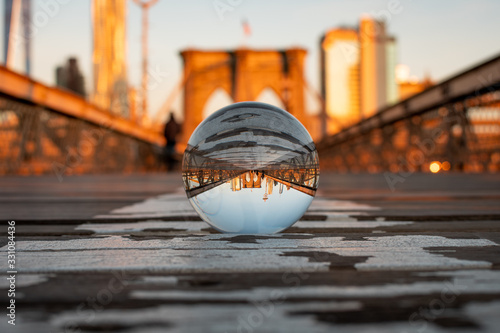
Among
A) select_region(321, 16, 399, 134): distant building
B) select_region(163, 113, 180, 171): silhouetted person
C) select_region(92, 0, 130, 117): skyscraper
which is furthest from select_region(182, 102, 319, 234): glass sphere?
select_region(92, 0, 130, 117): skyscraper

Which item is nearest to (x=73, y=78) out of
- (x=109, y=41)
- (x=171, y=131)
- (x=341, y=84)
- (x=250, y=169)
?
(x=109, y=41)

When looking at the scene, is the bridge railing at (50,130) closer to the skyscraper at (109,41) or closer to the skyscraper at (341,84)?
the skyscraper at (341,84)

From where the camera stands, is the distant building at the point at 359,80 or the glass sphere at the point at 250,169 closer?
the glass sphere at the point at 250,169

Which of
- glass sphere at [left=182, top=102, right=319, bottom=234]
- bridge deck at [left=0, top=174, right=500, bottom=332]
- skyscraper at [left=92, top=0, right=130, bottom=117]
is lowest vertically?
bridge deck at [left=0, top=174, right=500, bottom=332]

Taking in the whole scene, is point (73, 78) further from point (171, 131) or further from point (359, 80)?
point (171, 131)

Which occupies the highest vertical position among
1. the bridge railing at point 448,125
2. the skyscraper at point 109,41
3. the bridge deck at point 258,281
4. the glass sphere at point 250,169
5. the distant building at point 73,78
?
the skyscraper at point 109,41

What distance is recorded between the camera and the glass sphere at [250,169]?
96 cm

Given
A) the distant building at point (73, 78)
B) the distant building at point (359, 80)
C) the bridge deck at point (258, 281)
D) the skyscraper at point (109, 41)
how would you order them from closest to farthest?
the bridge deck at point (258, 281) < the distant building at point (73, 78) < the distant building at point (359, 80) < the skyscraper at point (109, 41)

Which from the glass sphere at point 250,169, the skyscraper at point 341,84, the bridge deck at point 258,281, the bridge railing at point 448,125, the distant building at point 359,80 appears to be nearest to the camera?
the bridge deck at point 258,281

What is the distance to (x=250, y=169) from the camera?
956 millimetres

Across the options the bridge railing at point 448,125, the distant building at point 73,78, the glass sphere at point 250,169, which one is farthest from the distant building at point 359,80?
the glass sphere at point 250,169

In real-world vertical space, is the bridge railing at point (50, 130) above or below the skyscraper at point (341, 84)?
below

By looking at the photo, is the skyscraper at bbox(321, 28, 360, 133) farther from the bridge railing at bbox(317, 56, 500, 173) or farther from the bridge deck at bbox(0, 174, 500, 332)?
the bridge deck at bbox(0, 174, 500, 332)

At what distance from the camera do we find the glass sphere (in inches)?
38.0
